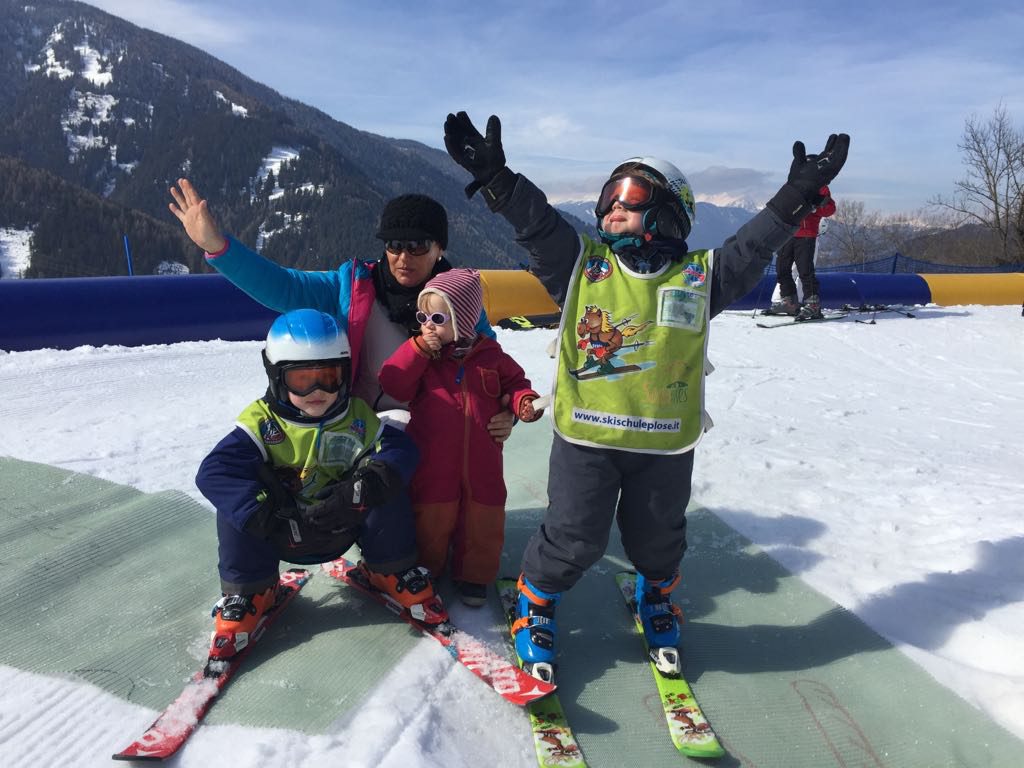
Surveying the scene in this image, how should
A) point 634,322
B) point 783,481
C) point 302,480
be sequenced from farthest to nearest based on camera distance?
point 783,481 → point 302,480 → point 634,322

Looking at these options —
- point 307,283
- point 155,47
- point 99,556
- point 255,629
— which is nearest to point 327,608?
point 255,629

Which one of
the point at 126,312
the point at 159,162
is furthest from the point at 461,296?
the point at 159,162

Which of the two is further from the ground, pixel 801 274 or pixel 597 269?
pixel 801 274

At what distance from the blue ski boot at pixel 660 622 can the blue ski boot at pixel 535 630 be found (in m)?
0.31

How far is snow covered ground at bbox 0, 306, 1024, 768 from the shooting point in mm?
1662

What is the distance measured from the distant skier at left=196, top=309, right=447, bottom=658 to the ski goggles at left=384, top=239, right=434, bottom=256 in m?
0.43

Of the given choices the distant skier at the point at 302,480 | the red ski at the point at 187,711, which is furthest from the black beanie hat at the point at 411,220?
the red ski at the point at 187,711

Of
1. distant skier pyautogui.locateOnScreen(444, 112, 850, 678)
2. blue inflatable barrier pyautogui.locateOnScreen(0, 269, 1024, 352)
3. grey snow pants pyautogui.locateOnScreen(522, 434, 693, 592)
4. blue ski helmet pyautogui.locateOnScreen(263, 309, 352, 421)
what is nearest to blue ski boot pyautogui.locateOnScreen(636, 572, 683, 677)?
distant skier pyautogui.locateOnScreen(444, 112, 850, 678)

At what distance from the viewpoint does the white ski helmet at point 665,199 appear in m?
1.94

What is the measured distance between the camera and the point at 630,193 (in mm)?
1947

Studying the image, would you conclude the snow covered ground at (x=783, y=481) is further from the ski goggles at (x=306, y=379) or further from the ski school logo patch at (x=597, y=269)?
the ski school logo patch at (x=597, y=269)

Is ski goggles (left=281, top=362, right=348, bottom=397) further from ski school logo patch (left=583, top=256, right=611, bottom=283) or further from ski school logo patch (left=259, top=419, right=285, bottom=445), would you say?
ski school logo patch (left=583, top=256, right=611, bottom=283)

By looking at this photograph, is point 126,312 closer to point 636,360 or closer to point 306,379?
point 306,379

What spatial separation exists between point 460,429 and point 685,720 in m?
1.10
